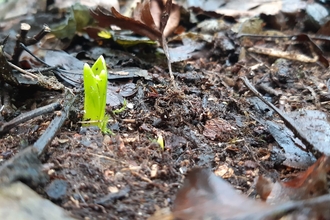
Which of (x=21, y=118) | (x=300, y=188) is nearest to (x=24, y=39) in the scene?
(x=21, y=118)

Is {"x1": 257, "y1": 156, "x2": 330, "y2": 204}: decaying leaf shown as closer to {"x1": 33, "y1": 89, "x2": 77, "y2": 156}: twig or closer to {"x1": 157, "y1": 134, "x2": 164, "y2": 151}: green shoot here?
{"x1": 157, "y1": 134, "x2": 164, "y2": 151}: green shoot

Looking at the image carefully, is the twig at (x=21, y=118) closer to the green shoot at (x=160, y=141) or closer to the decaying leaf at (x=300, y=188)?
the green shoot at (x=160, y=141)

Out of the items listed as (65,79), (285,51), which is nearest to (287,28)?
(285,51)

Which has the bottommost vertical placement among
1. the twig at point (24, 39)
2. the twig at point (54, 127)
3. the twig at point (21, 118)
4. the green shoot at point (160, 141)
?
the green shoot at point (160, 141)

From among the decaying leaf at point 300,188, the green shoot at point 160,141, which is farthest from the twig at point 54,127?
the decaying leaf at point 300,188

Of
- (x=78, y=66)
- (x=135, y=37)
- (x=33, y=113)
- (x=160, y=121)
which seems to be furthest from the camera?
(x=135, y=37)

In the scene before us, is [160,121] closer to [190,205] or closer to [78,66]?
[190,205]

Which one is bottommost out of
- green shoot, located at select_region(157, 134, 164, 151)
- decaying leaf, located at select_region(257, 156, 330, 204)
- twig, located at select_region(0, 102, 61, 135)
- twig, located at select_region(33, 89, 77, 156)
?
green shoot, located at select_region(157, 134, 164, 151)

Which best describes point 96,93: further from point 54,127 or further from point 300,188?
point 300,188

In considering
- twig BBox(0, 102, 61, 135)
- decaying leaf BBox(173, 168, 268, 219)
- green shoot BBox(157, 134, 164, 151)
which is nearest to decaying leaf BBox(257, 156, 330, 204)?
decaying leaf BBox(173, 168, 268, 219)
